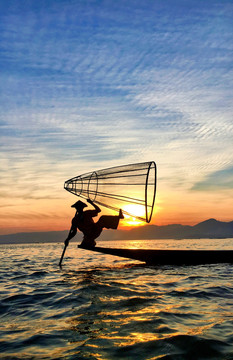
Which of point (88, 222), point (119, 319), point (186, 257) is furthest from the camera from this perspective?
point (186, 257)

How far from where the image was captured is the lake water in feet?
14.5

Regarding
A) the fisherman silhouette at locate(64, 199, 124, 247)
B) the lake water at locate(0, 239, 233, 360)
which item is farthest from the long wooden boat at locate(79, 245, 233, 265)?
the lake water at locate(0, 239, 233, 360)

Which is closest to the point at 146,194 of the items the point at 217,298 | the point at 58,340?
the point at 217,298

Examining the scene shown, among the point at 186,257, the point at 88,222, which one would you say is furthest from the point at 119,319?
the point at 186,257

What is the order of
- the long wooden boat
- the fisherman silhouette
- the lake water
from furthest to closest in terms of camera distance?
the long wooden boat
the fisherman silhouette
the lake water

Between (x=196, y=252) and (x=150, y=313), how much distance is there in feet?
28.0

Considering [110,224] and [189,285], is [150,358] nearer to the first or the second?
[189,285]

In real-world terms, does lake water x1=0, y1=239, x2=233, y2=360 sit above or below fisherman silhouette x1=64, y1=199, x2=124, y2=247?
below

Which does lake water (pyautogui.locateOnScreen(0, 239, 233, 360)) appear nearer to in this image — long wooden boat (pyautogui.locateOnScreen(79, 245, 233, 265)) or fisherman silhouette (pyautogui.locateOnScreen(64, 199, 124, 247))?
fisherman silhouette (pyautogui.locateOnScreen(64, 199, 124, 247))

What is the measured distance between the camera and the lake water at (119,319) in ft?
14.5

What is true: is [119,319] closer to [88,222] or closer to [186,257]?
[88,222]

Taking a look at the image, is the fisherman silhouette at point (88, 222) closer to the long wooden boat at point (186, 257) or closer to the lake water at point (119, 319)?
the long wooden boat at point (186, 257)

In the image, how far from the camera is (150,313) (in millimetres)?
6270

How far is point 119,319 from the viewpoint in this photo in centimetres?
585
